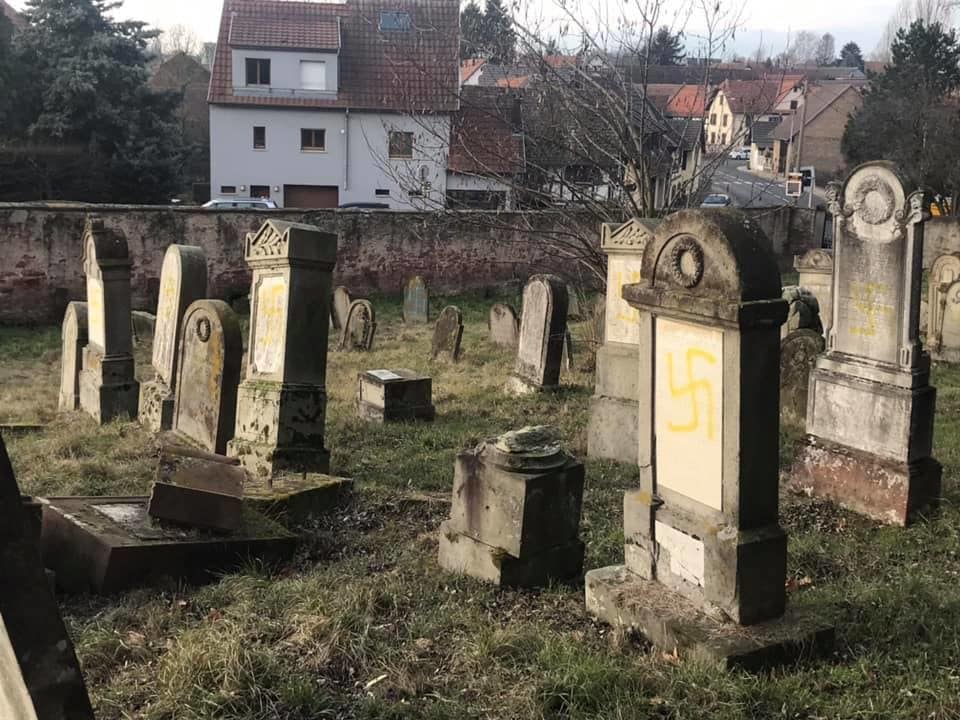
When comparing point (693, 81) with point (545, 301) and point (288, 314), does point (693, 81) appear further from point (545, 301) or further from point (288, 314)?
point (288, 314)

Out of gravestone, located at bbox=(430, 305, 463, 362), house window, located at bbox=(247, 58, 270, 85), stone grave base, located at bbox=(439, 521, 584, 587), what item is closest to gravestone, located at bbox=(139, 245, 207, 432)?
stone grave base, located at bbox=(439, 521, 584, 587)

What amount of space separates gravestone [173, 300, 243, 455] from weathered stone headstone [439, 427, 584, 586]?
3072 mm

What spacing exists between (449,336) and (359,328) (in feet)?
6.59

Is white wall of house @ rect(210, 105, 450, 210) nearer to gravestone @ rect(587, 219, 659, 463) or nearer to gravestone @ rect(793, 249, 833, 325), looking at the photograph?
gravestone @ rect(793, 249, 833, 325)

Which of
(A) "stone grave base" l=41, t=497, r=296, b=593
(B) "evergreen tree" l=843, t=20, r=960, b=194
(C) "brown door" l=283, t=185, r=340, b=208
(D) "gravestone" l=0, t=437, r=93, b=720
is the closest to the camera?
(D) "gravestone" l=0, t=437, r=93, b=720

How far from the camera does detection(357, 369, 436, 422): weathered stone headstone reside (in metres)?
9.61

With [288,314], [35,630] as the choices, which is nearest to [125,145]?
[288,314]

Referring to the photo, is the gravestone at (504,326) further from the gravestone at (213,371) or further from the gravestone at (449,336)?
the gravestone at (213,371)

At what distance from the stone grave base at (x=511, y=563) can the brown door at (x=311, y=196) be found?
3001 centimetres

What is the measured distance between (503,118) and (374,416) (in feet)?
14.0

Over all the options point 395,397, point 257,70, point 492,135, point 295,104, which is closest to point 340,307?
point 492,135

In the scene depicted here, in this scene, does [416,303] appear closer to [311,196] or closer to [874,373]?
[874,373]

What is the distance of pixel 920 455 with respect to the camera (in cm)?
654

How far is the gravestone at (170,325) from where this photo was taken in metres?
8.86
